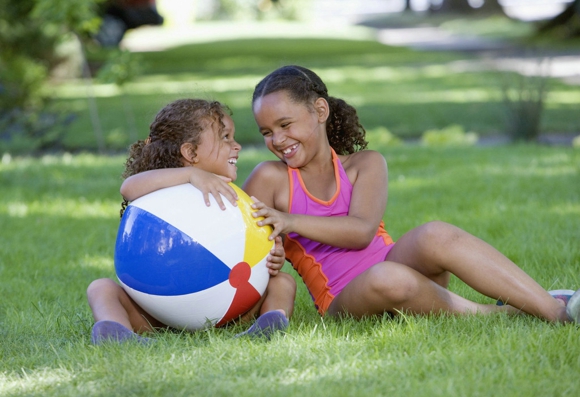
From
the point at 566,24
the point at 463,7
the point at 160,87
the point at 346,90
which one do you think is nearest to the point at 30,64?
the point at 160,87

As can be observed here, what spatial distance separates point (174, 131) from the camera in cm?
379

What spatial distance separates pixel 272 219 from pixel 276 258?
197 mm

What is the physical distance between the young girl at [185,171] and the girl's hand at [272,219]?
0.11 meters

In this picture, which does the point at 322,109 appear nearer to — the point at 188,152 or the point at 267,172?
the point at 267,172

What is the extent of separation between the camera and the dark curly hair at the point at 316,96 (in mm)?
3922

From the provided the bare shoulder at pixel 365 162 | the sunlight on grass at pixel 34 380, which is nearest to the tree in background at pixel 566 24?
the bare shoulder at pixel 365 162

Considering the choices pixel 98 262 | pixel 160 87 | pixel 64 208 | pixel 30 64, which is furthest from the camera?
pixel 160 87

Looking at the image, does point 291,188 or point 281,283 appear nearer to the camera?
point 281,283

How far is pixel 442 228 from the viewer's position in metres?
3.61

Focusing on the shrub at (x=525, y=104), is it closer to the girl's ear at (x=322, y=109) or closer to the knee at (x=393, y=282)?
the girl's ear at (x=322, y=109)

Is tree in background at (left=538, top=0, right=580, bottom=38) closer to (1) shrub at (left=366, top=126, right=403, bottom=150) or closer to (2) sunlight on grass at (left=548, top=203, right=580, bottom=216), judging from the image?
(1) shrub at (left=366, top=126, right=403, bottom=150)

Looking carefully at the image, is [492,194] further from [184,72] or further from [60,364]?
[184,72]

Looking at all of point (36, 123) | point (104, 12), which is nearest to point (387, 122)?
point (36, 123)

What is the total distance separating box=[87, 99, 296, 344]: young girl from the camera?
3596mm
